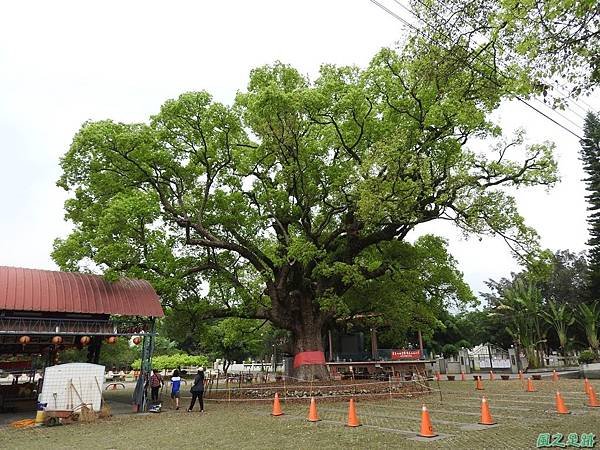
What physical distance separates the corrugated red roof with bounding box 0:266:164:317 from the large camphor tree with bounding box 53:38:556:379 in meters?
0.68

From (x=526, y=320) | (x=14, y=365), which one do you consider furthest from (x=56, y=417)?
(x=526, y=320)

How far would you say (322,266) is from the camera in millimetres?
18219

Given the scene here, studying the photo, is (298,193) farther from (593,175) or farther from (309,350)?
(593,175)

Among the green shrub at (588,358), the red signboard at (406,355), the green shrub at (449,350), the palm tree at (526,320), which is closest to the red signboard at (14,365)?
the red signboard at (406,355)

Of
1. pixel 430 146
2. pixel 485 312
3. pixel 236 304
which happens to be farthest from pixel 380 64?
pixel 485 312

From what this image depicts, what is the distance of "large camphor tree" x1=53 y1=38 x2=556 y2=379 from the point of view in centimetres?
1619

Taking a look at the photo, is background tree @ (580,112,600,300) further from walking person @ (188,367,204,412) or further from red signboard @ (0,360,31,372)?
red signboard @ (0,360,31,372)

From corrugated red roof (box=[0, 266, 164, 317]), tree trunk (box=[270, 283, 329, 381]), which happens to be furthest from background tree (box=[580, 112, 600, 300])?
corrugated red roof (box=[0, 266, 164, 317])

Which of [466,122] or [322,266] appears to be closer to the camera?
[466,122]

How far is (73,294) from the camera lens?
606 inches

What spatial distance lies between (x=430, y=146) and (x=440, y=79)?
8.01 meters

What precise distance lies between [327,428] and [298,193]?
11113 millimetres

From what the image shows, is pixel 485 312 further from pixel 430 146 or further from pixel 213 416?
pixel 213 416

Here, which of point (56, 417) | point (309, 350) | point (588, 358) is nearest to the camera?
point (56, 417)
